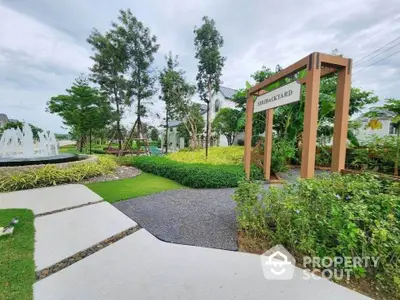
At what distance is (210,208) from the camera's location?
4039 mm

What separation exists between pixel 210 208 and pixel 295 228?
2.01 m

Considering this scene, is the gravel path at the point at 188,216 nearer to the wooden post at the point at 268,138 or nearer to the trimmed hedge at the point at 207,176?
the trimmed hedge at the point at 207,176

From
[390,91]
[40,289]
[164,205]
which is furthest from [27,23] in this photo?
[390,91]

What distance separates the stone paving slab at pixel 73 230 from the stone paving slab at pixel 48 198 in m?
0.52

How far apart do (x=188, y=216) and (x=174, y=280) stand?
1671 millimetres

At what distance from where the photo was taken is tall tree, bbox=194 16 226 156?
1355 cm

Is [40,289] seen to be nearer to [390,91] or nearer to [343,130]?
[343,130]

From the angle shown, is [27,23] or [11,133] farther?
[11,133]

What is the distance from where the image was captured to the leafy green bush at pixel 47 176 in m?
5.46

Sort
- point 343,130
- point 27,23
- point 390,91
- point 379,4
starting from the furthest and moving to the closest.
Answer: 1. point 390,91
2. point 27,23
3. point 379,4
4. point 343,130

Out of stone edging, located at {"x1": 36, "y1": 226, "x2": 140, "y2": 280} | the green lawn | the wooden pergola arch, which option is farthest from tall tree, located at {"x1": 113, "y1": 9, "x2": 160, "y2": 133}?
the wooden pergola arch

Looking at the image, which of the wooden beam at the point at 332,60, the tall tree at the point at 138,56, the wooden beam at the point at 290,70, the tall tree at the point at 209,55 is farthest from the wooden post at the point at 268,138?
the tall tree at the point at 138,56

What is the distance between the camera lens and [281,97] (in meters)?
3.73

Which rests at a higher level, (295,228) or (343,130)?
(343,130)
